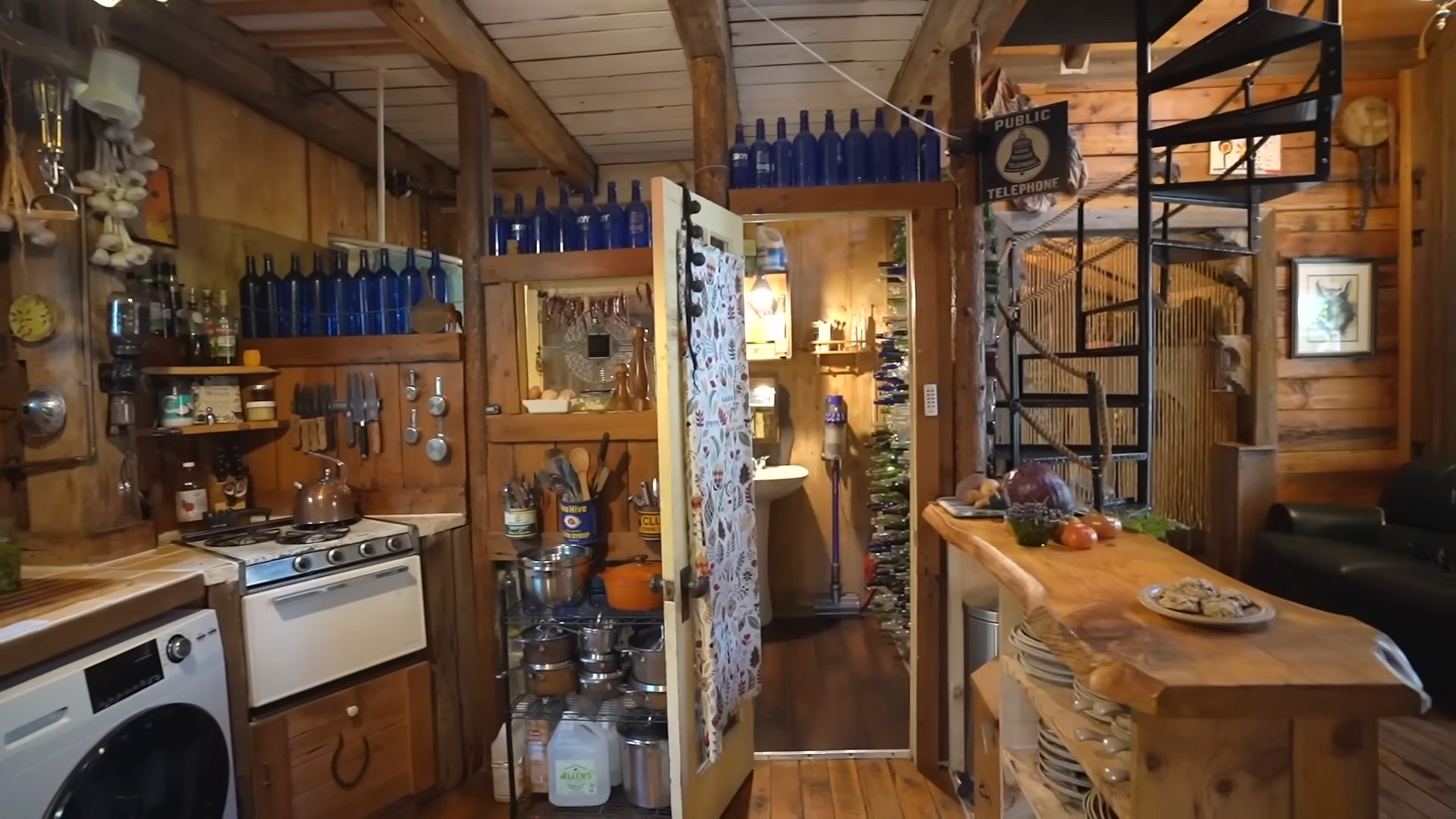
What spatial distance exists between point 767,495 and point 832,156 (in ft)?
6.13

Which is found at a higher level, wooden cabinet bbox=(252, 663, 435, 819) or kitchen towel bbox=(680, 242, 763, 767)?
kitchen towel bbox=(680, 242, 763, 767)

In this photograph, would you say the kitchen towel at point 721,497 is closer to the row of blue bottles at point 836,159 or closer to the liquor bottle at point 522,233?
the row of blue bottles at point 836,159

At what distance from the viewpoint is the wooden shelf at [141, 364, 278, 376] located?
7.84ft

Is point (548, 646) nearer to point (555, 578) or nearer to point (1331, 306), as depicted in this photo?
point (555, 578)

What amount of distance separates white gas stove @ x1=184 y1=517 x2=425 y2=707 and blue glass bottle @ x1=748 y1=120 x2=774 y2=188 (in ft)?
5.57

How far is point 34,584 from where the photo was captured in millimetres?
1900

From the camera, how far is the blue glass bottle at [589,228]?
2762 millimetres

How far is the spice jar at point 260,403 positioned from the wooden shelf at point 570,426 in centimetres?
80

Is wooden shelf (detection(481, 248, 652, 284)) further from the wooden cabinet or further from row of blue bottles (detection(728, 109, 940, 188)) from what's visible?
the wooden cabinet

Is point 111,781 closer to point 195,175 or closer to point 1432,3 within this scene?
point 195,175

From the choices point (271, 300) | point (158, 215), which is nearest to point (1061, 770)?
point (271, 300)

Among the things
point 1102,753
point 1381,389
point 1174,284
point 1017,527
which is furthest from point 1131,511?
point 1381,389

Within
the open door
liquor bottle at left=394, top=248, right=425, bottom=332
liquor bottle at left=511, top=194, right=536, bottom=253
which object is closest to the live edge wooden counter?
the open door

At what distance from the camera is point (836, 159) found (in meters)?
2.63
